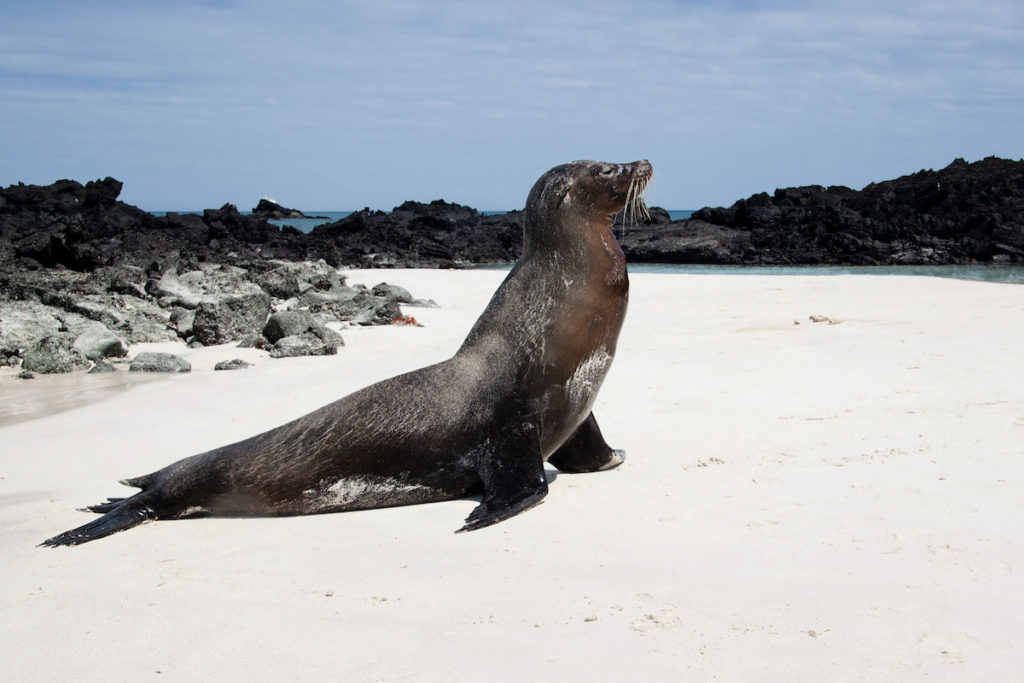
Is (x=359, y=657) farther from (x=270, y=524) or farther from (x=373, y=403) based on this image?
(x=373, y=403)

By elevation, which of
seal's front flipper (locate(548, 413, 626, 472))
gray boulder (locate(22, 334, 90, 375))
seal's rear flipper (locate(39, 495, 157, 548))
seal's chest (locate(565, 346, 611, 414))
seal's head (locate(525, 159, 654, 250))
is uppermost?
seal's head (locate(525, 159, 654, 250))

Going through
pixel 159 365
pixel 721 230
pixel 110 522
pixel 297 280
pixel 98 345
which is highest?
pixel 721 230

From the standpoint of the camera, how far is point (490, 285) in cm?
2152

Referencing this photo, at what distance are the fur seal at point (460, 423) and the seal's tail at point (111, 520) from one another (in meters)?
0.01

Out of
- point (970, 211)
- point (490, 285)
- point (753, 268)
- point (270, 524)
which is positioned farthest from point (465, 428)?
point (970, 211)

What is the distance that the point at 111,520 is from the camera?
4379 millimetres

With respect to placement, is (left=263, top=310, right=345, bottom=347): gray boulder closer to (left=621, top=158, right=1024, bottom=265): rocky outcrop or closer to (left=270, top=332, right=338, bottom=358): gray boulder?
(left=270, top=332, right=338, bottom=358): gray boulder

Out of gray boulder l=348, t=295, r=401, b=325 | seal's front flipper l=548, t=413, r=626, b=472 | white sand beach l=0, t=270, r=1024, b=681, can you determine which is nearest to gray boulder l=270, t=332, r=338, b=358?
gray boulder l=348, t=295, r=401, b=325

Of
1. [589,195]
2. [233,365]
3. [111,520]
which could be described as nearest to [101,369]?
[233,365]

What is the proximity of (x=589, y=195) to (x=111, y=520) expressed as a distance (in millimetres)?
2897

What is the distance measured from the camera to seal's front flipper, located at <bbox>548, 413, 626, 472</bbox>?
4969 mm

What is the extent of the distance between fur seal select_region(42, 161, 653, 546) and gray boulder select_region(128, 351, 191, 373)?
5.31 metres

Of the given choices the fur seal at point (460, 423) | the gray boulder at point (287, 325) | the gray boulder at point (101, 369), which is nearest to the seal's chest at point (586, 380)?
the fur seal at point (460, 423)

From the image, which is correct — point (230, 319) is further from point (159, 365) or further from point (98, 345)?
point (159, 365)
